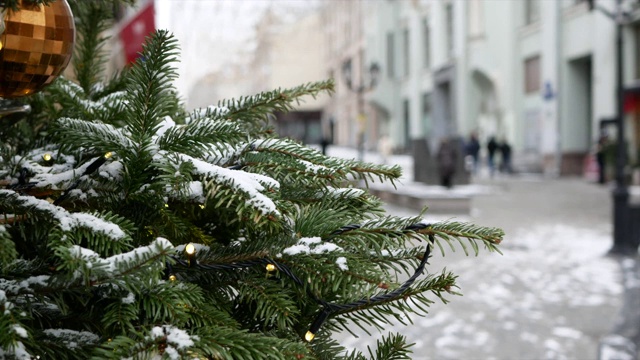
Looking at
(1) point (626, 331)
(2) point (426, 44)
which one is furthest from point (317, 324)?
(2) point (426, 44)

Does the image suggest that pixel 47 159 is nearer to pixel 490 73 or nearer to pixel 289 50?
pixel 490 73

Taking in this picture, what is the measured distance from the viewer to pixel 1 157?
0.99 metres

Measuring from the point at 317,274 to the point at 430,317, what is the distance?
4685 mm

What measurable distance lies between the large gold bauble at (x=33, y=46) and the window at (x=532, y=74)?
2609 centimetres

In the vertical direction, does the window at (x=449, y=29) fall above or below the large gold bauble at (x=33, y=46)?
above

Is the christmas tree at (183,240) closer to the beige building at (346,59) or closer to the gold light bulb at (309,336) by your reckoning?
the gold light bulb at (309,336)

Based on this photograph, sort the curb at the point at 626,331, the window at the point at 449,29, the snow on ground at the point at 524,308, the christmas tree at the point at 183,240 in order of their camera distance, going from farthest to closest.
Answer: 1. the window at the point at 449,29
2. the snow on ground at the point at 524,308
3. the curb at the point at 626,331
4. the christmas tree at the point at 183,240

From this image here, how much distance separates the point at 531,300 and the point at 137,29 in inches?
165

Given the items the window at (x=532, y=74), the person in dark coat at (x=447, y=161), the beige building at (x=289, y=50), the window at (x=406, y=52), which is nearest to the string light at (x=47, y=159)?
the person in dark coat at (x=447, y=161)

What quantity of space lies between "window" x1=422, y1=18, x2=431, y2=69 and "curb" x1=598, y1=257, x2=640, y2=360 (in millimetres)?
28508

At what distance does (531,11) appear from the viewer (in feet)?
84.4

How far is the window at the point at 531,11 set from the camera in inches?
990

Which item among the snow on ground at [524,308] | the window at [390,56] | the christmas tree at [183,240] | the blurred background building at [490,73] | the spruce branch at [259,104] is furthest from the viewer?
the window at [390,56]

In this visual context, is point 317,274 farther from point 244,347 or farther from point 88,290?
point 88,290
